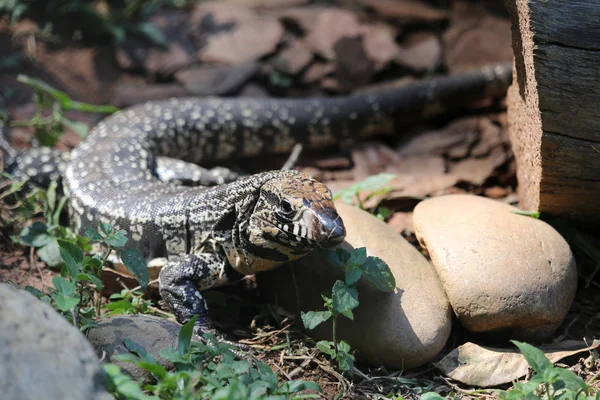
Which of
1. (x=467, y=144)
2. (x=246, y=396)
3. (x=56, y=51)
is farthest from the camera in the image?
(x=56, y=51)

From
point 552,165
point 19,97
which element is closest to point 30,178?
point 19,97

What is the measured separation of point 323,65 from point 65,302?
5.40 m

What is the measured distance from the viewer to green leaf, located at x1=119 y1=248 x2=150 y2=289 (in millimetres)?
4031

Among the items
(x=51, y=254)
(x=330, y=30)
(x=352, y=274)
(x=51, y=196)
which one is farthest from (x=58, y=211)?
(x=330, y=30)

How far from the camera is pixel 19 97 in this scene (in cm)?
755

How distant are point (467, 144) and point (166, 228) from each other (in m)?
3.50

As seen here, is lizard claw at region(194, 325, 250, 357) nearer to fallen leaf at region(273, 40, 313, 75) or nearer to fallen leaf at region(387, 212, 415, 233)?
fallen leaf at region(387, 212, 415, 233)

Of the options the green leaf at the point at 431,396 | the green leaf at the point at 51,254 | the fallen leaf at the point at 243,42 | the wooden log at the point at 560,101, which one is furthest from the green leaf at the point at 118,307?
the fallen leaf at the point at 243,42

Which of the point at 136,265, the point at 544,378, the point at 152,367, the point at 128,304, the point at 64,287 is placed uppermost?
the point at 64,287

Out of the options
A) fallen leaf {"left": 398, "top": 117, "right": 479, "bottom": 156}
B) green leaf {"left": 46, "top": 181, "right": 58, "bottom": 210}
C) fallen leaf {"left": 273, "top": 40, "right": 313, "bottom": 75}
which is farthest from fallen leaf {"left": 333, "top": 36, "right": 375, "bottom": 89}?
green leaf {"left": 46, "top": 181, "right": 58, "bottom": 210}

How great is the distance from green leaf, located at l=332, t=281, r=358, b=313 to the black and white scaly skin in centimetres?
29

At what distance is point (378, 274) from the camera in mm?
4191

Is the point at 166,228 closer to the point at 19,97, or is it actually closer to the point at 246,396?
the point at 246,396

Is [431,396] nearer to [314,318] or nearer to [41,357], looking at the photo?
[314,318]
